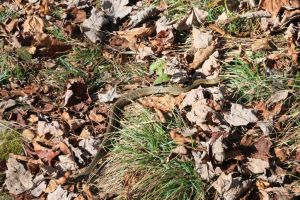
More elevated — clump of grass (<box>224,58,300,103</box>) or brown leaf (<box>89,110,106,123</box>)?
clump of grass (<box>224,58,300,103</box>)

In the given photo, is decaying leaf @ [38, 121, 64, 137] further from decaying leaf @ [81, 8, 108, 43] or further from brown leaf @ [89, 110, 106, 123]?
decaying leaf @ [81, 8, 108, 43]

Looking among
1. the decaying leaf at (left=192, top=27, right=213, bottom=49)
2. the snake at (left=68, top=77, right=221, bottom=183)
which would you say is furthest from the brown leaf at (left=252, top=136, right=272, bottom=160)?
the decaying leaf at (left=192, top=27, right=213, bottom=49)

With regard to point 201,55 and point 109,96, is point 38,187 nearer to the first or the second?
point 109,96

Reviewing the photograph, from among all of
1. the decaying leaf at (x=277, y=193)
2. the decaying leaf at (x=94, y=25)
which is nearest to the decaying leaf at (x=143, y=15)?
the decaying leaf at (x=94, y=25)

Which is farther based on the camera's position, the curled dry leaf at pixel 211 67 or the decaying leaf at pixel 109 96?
the decaying leaf at pixel 109 96

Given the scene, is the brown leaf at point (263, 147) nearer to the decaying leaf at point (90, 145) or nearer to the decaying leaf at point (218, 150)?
the decaying leaf at point (218, 150)

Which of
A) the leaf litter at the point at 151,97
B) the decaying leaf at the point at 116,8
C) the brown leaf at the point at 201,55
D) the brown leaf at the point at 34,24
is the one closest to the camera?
the leaf litter at the point at 151,97
